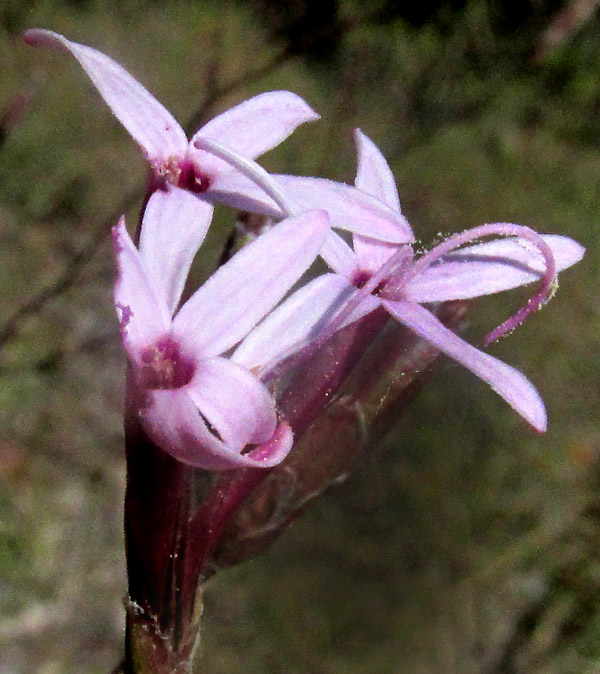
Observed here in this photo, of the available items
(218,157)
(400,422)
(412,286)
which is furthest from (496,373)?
(400,422)

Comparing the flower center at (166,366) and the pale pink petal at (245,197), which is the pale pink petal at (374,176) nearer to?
the pale pink petal at (245,197)

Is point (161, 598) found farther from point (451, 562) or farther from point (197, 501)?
point (451, 562)

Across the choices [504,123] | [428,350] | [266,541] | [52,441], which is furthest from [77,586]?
[504,123]

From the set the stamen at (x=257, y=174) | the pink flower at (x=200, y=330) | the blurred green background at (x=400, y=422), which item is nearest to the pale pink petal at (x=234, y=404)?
the pink flower at (x=200, y=330)

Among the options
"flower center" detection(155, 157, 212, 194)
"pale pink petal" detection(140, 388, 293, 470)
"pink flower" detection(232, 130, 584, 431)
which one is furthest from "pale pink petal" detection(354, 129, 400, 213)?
"pale pink petal" detection(140, 388, 293, 470)

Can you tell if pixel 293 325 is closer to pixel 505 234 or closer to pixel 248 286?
pixel 248 286

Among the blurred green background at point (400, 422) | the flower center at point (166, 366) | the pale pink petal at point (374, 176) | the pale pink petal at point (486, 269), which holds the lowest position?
the blurred green background at point (400, 422)
